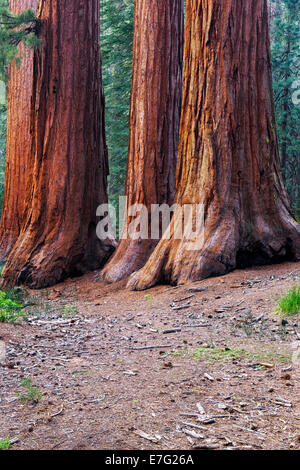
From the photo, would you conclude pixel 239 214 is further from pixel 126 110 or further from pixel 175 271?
pixel 126 110

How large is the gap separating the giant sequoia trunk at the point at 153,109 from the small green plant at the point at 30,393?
515 centimetres

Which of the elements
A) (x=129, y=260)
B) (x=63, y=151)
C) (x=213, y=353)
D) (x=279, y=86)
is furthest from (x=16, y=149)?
(x=213, y=353)

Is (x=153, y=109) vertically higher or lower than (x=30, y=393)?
higher

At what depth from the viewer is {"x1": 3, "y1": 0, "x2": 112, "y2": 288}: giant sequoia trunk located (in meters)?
9.79

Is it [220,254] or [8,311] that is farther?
[220,254]

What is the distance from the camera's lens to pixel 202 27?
756 cm

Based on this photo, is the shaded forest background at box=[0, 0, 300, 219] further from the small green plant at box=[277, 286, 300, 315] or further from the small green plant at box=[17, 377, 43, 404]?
the small green plant at box=[17, 377, 43, 404]

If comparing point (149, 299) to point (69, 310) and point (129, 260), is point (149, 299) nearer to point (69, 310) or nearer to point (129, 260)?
point (69, 310)

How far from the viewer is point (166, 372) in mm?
3930

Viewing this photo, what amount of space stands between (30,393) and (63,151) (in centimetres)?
699

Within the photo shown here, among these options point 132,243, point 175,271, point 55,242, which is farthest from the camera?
point 55,242

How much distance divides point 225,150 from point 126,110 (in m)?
9.46

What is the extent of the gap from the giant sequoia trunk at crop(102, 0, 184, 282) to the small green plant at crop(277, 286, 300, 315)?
3968mm

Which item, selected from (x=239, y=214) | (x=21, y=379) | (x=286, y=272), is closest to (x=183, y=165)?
(x=239, y=214)
